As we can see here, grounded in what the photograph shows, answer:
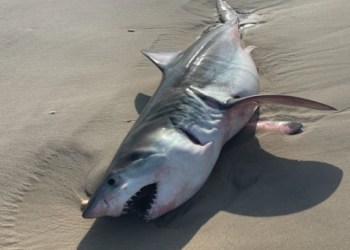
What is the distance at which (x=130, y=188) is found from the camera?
10.2 ft

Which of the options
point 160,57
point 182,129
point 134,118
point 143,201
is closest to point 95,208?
point 143,201

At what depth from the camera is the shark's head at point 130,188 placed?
3102 mm

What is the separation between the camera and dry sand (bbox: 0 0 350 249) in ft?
10.6

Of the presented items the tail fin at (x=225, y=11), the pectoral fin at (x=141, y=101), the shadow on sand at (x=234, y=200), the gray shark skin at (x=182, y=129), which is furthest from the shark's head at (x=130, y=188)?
the tail fin at (x=225, y=11)

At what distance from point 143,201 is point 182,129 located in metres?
0.52

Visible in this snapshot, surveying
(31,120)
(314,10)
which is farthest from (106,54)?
(314,10)

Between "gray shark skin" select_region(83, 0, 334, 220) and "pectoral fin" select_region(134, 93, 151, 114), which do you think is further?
"pectoral fin" select_region(134, 93, 151, 114)

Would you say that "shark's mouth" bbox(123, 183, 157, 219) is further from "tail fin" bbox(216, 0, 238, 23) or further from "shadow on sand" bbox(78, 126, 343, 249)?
"tail fin" bbox(216, 0, 238, 23)

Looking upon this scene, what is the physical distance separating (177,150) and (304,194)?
733mm

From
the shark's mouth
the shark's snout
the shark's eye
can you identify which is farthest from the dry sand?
the shark's eye

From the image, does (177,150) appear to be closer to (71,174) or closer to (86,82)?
(71,174)

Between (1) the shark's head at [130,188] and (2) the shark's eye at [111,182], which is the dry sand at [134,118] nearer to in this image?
(1) the shark's head at [130,188]

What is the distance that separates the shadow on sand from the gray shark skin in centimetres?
9

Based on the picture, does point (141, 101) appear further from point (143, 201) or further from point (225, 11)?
point (225, 11)
